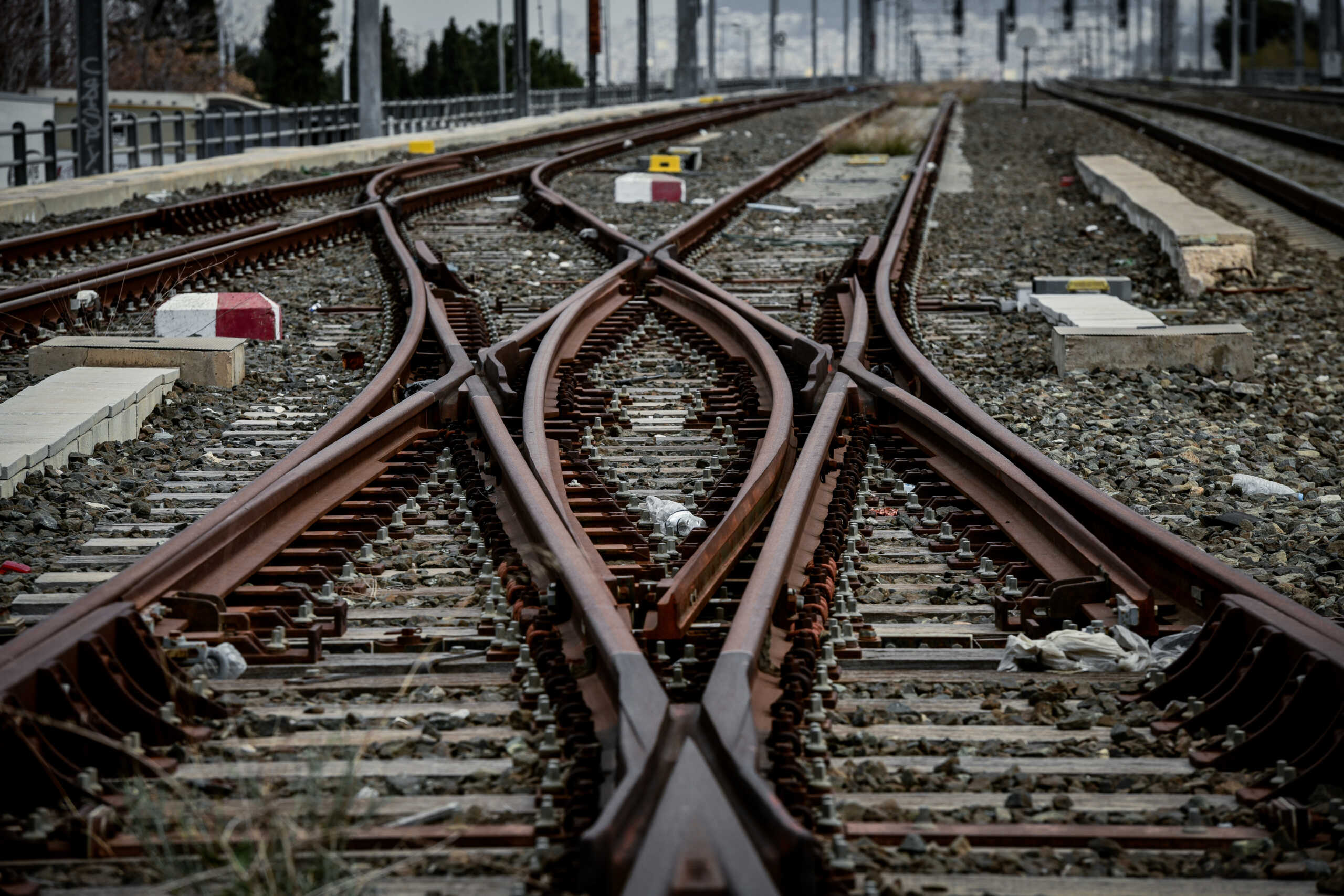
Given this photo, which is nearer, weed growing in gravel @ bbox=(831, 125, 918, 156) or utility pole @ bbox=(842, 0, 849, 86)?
weed growing in gravel @ bbox=(831, 125, 918, 156)

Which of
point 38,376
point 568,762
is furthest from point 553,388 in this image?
point 568,762

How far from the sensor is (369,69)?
96.5 feet

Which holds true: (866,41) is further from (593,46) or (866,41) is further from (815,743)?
(815,743)

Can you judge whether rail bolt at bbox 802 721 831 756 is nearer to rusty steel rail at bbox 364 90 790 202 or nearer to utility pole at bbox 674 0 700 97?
rusty steel rail at bbox 364 90 790 202

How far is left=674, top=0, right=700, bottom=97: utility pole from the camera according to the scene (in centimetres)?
6138

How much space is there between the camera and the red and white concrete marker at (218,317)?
9.28 meters

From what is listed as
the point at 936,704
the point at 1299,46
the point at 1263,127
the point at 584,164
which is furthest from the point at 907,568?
the point at 1299,46

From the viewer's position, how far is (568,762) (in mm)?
3484

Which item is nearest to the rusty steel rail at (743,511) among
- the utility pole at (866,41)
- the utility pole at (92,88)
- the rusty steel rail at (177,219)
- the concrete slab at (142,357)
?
the concrete slab at (142,357)

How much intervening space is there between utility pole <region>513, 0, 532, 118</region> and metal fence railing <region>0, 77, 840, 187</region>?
21.7 inches

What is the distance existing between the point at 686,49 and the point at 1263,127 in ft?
114

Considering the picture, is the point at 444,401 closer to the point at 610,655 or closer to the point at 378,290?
the point at 610,655

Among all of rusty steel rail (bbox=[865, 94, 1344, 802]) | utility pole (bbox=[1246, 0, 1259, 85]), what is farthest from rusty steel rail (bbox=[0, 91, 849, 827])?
utility pole (bbox=[1246, 0, 1259, 85])

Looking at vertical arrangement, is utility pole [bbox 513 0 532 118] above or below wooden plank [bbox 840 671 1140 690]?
above
